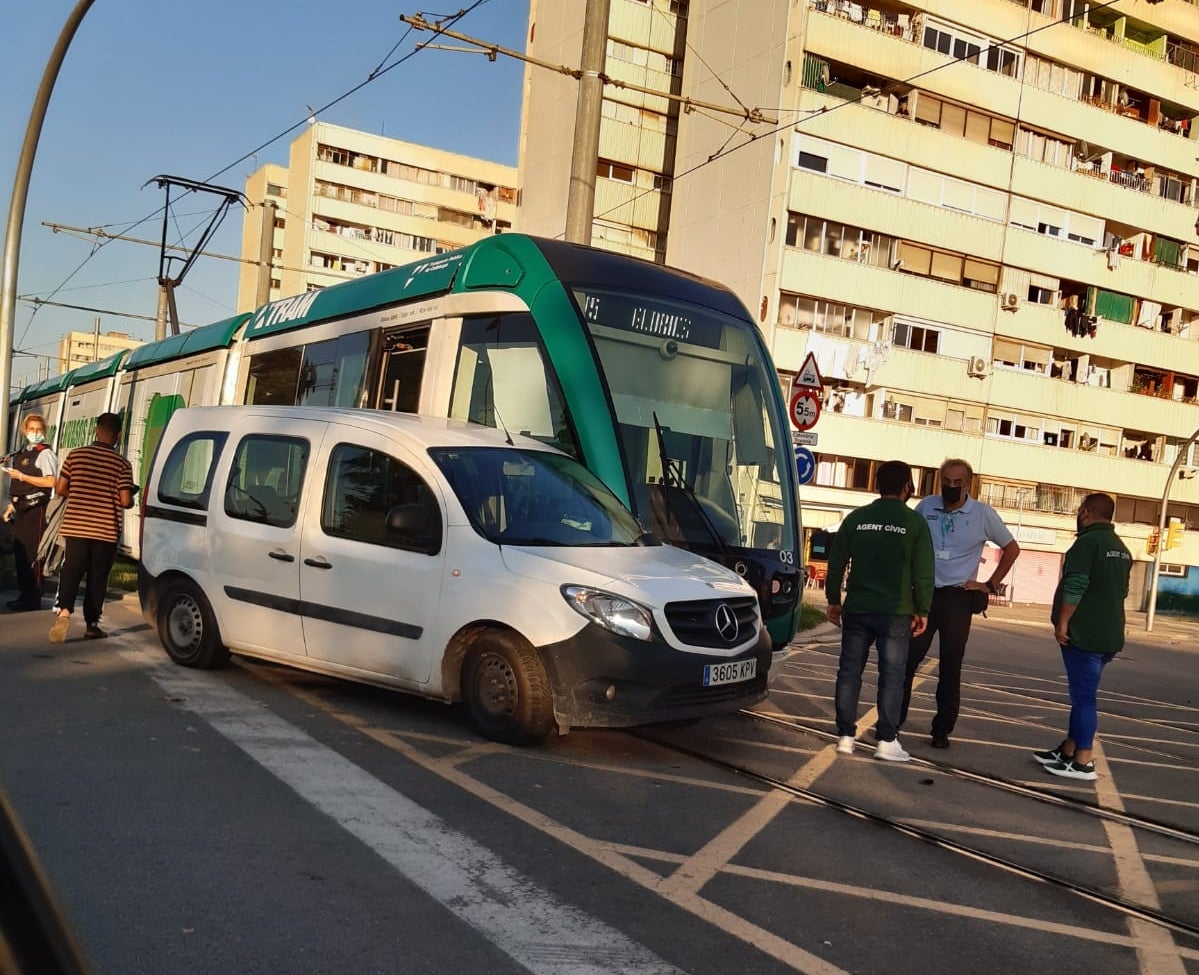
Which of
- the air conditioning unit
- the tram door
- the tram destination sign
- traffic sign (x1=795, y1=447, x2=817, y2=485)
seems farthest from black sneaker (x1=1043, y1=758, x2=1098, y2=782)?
the air conditioning unit

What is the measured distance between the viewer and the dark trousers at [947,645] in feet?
25.3

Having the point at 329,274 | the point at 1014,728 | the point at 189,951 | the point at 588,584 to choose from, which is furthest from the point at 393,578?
the point at 329,274

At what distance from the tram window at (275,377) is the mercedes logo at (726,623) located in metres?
6.88

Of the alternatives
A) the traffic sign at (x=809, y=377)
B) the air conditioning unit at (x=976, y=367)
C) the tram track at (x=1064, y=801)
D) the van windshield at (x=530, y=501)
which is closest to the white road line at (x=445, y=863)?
the van windshield at (x=530, y=501)

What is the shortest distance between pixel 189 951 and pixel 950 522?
5882 mm

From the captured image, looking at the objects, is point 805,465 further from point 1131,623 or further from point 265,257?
point 1131,623

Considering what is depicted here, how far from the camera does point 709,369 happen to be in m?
9.25

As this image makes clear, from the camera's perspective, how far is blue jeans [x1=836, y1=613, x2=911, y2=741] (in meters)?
7.15

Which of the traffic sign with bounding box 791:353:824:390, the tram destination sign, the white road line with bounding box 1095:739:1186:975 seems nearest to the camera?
the white road line with bounding box 1095:739:1186:975

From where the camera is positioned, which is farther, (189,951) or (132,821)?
(132,821)

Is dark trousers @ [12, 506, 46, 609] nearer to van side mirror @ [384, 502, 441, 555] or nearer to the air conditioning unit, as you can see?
van side mirror @ [384, 502, 441, 555]

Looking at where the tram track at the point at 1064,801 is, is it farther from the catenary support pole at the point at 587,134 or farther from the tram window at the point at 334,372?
the catenary support pole at the point at 587,134

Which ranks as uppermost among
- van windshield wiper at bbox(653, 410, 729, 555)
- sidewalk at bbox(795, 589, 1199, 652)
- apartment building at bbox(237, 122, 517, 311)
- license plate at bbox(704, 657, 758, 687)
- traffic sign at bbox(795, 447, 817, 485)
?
apartment building at bbox(237, 122, 517, 311)

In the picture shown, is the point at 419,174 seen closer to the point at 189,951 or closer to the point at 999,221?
the point at 999,221
